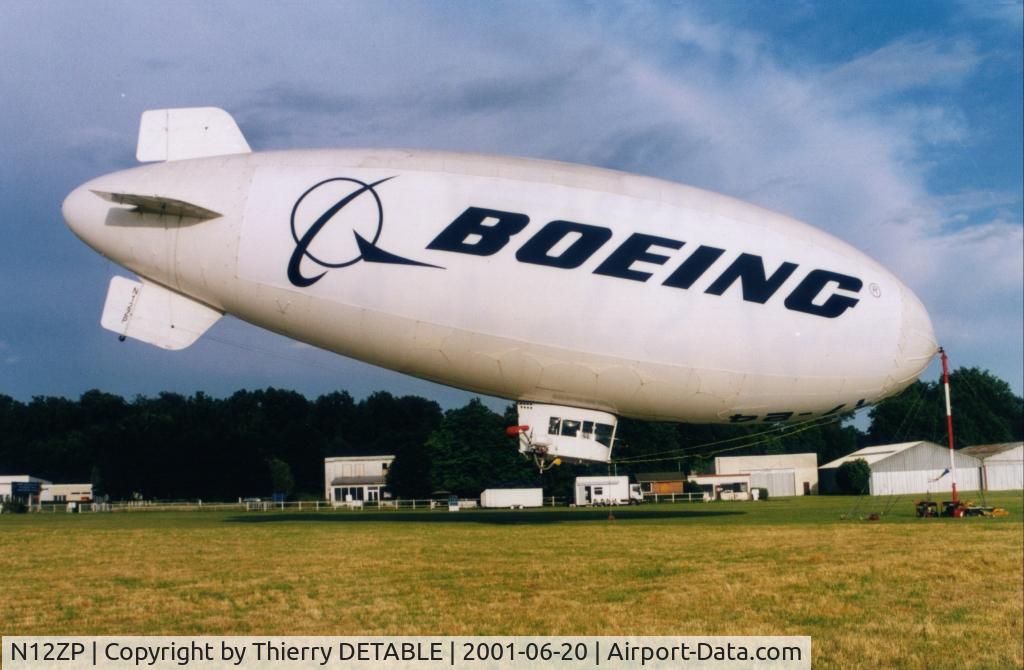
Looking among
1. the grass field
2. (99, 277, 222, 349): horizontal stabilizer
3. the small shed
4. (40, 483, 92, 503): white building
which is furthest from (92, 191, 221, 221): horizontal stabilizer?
A: (40, 483, 92, 503): white building

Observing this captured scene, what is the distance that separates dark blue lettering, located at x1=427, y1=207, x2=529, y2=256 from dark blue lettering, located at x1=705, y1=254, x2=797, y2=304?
4.43m

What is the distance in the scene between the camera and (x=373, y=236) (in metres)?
17.5

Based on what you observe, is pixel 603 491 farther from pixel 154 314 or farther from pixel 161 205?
pixel 161 205

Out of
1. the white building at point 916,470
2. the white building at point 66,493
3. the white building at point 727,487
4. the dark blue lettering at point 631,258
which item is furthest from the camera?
the white building at point 66,493

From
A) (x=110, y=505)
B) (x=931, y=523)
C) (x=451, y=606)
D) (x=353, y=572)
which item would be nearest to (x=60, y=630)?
(x=451, y=606)

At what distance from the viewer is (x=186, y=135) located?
19.5m

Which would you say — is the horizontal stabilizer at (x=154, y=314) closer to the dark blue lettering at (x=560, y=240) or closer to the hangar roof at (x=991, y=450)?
the dark blue lettering at (x=560, y=240)

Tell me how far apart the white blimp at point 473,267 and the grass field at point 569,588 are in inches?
167

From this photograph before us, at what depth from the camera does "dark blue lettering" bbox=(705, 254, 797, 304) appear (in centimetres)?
1878

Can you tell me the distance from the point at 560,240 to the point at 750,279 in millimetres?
4367

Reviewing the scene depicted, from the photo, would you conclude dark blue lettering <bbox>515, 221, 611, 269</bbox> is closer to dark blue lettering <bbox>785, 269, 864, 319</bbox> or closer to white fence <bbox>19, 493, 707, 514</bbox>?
dark blue lettering <bbox>785, 269, 864, 319</bbox>

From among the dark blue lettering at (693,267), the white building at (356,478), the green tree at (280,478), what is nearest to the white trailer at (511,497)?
the white building at (356,478)

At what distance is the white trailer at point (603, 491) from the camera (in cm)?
6109

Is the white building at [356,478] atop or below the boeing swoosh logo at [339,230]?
below
